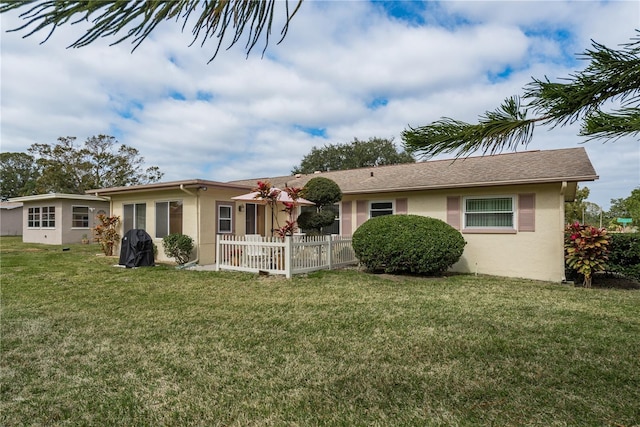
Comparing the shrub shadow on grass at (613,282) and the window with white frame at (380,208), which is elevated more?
the window with white frame at (380,208)

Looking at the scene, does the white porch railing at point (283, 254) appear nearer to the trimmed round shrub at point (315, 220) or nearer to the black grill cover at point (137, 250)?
the trimmed round shrub at point (315, 220)

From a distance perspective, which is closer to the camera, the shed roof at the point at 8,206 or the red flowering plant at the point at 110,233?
the red flowering plant at the point at 110,233

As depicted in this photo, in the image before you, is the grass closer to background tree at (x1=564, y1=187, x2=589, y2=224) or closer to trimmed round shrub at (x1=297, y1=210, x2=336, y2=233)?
trimmed round shrub at (x1=297, y1=210, x2=336, y2=233)

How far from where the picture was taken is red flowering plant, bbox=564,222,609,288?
881 centimetres

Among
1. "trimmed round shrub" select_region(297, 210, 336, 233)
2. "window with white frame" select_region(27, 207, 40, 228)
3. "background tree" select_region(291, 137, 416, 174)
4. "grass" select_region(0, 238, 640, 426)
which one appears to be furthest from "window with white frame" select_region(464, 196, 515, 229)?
"background tree" select_region(291, 137, 416, 174)

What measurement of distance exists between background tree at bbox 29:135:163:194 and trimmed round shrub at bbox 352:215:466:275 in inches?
1256

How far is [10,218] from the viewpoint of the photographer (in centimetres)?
3156

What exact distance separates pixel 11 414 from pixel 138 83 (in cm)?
293

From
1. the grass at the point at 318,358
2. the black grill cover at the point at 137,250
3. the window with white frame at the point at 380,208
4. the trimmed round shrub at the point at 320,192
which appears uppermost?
the trimmed round shrub at the point at 320,192

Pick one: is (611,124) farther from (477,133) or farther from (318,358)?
(318,358)

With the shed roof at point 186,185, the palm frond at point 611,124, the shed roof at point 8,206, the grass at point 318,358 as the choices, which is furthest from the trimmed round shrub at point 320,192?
the shed roof at point 8,206

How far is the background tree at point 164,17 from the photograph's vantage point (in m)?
0.79

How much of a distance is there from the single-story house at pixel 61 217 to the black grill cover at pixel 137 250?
9.96 m

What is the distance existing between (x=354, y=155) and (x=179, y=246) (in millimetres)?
26615
